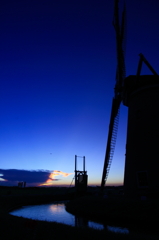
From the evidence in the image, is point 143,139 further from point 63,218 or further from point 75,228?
point 75,228

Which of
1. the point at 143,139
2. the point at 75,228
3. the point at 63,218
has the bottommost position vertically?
the point at 63,218

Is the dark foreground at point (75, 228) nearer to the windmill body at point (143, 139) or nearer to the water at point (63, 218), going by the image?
the water at point (63, 218)

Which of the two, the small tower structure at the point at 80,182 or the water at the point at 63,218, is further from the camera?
the small tower structure at the point at 80,182

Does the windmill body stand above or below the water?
above

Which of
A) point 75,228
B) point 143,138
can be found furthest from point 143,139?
point 75,228

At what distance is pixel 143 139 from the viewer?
58.5ft

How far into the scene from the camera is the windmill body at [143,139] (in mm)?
16516

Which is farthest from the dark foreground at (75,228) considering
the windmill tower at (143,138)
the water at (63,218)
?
the windmill tower at (143,138)

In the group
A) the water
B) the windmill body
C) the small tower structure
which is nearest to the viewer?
the water

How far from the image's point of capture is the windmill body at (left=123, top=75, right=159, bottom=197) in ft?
54.2

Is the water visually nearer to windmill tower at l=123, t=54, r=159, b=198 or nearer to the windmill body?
windmill tower at l=123, t=54, r=159, b=198

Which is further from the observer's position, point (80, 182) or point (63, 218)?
point (80, 182)

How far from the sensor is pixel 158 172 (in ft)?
52.4

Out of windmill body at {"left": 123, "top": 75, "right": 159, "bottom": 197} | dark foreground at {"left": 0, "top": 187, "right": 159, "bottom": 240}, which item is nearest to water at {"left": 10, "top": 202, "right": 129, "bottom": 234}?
dark foreground at {"left": 0, "top": 187, "right": 159, "bottom": 240}
